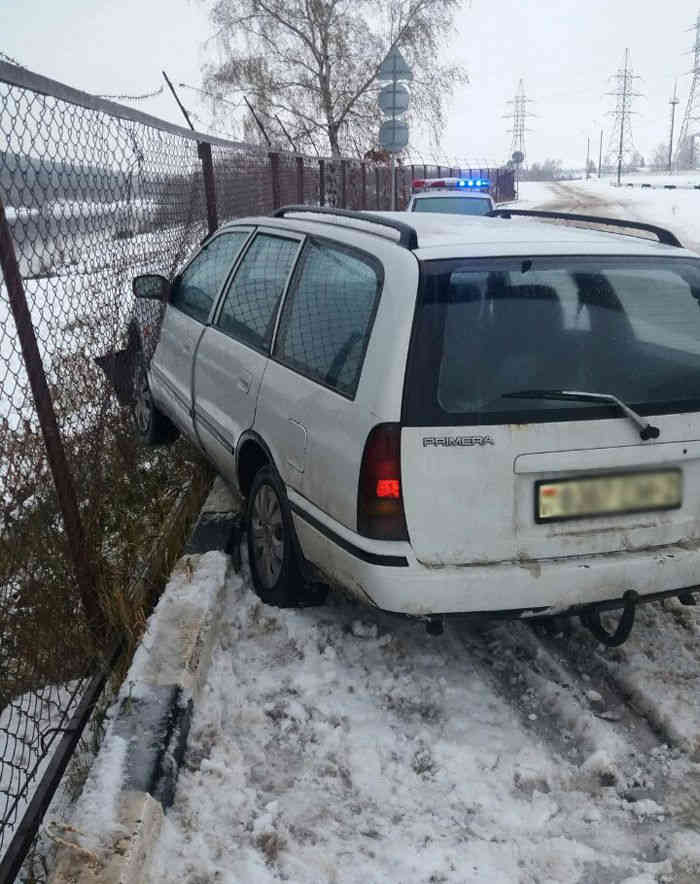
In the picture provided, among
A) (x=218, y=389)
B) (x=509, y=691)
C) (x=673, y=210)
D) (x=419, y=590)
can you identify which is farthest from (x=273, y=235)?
(x=673, y=210)

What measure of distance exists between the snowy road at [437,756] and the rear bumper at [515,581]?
0.42 meters

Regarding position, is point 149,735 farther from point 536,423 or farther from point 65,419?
point 65,419

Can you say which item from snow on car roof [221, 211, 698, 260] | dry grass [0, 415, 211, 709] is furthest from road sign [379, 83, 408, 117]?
snow on car roof [221, 211, 698, 260]

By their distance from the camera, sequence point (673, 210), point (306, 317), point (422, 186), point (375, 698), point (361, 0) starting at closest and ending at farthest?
1. point (375, 698)
2. point (306, 317)
3. point (422, 186)
4. point (361, 0)
5. point (673, 210)

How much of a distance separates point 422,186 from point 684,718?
19.2 meters

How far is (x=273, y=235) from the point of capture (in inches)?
162

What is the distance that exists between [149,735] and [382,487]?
3.59 ft

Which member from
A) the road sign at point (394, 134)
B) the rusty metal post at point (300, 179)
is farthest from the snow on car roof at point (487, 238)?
the road sign at point (394, 134)

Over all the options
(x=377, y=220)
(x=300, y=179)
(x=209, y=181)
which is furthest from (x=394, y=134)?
(x=377, y=220)

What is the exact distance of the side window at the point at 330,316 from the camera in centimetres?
302

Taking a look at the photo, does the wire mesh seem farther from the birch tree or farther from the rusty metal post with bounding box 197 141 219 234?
the birch tree

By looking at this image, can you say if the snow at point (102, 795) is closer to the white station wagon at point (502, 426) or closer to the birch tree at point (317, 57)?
the white station wagon at point (502, 426)

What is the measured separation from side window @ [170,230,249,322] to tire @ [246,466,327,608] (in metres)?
1.33

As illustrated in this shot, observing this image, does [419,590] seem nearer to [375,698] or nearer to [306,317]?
[375,698]
